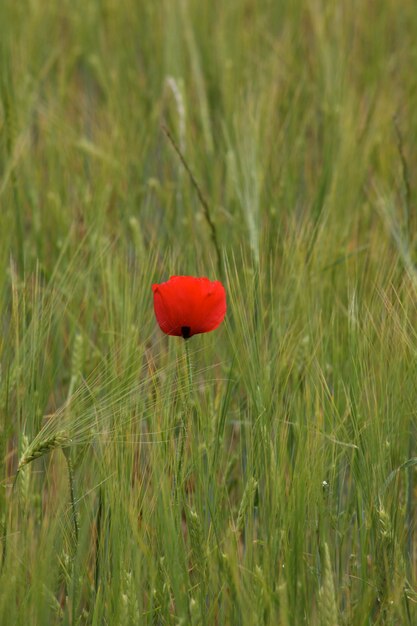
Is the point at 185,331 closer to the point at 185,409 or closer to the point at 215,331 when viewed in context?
the point at 185,409

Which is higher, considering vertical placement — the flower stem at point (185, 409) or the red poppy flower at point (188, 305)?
the red poppy flower at point (188, 305)

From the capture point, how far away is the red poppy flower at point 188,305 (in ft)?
3.64

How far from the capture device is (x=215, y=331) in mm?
1423

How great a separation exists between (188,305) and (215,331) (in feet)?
1.05

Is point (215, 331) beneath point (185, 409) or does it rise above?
above

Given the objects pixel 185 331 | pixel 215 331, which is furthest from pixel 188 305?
pixel 215 331

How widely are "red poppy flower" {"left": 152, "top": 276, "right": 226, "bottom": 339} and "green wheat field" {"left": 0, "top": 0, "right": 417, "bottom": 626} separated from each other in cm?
4

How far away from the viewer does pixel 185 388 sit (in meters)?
1.15

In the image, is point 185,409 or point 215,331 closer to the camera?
point 185,409

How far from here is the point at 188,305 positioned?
111cm

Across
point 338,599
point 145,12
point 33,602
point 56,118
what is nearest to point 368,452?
point 338,599

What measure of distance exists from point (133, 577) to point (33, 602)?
0.10 m

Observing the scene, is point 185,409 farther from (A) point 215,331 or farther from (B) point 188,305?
(A) point 215,331

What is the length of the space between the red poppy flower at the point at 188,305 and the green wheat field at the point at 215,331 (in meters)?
0.04
